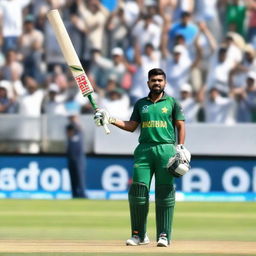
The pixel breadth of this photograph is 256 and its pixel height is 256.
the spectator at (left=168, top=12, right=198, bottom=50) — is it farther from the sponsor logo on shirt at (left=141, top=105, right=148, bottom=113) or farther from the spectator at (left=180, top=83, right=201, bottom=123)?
the sponsor logo on shirt at (left=141, top=105, right=148, bottom=113)

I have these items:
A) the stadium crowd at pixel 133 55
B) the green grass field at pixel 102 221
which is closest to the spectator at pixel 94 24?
the stadium crowd at pixel 133 55

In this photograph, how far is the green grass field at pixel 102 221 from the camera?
33.3 ft

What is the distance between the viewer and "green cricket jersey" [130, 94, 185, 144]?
28.0ft

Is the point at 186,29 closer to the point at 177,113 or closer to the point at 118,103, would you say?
the point at 118,103

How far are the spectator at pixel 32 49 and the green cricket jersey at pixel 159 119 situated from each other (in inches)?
353

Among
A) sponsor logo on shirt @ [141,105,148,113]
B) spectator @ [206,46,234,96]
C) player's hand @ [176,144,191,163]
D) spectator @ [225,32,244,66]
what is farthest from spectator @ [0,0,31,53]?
player's hand @ [176,144,191,163]

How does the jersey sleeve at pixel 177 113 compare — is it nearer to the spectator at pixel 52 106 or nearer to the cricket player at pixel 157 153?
the cricket player at pixel 157 153

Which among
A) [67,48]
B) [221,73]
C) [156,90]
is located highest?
[221,73]

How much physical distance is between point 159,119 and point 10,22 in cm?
962

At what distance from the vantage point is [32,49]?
1753 cm

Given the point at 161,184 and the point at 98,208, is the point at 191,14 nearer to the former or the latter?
the point at 98,208

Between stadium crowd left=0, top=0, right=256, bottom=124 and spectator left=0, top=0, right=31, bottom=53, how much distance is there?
17 millimetres

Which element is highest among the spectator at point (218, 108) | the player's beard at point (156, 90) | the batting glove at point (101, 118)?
the spectator at point (218, 108)

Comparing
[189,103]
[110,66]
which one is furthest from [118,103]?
[189,103]
